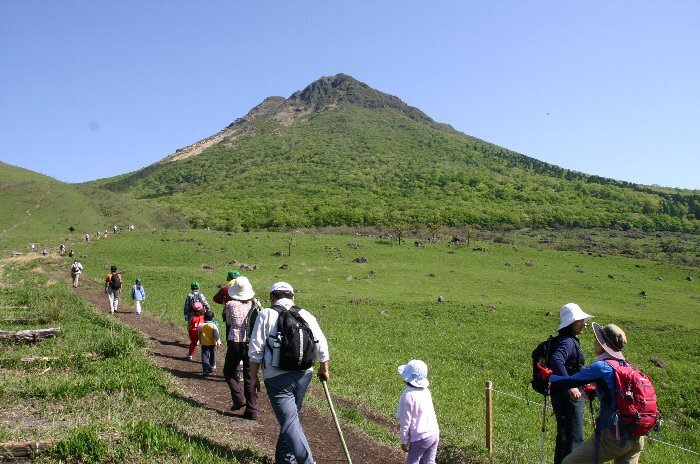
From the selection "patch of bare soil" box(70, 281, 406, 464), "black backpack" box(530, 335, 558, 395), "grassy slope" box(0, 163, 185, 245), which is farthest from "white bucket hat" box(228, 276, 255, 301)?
"grassy slope" box(0, 163, 185, 245)

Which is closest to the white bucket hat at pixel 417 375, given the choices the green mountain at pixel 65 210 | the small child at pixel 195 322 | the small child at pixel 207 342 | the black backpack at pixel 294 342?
the black backpack at pixel 294 342

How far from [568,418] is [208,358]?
27.5 ft

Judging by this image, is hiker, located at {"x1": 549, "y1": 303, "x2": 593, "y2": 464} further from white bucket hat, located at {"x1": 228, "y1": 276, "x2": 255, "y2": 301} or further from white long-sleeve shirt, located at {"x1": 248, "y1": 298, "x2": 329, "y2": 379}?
white bucket hat, located at {"x1": 228, "y1": 276, "x2": 255, "y2": 301}

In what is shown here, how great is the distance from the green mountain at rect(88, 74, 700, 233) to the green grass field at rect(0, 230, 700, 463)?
40.0 meters

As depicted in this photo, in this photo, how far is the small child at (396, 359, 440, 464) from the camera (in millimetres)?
6480

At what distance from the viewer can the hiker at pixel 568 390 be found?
674cm

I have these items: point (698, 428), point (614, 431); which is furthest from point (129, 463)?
point (698, 428)

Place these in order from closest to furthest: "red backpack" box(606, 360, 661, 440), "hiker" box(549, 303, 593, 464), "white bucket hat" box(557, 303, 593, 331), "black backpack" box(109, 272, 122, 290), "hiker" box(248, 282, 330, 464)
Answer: "red backpack" box(606, 360, 661, 440)
"hiker" box(248, 282, 330, 464)
"hiker" box(549, 303, 593, 464)
"white bucket hat" box(557, 303, 593, 331)
"black backpack" box(109, 272, 122, 290)

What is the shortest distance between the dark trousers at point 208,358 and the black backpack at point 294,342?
646cm

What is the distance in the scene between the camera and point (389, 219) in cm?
11075

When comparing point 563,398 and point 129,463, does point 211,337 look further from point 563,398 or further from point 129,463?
point 563,398

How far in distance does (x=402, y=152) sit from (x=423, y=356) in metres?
171

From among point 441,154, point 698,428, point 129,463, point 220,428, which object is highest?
point 441,154

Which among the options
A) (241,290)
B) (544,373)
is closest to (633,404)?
(544,373)
